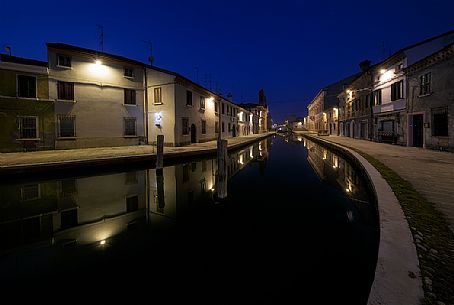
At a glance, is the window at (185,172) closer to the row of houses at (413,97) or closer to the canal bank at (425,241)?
the canal bank at (425,241)

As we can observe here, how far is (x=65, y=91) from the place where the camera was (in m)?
18.2

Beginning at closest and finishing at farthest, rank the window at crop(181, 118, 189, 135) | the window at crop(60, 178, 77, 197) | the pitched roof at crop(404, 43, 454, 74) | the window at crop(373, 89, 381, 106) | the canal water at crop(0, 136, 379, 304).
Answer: the canal water at crop(0, 136, 379, 304) → the window at crop(60, 178, 77, 197) → the pitched roof at crop(404, 43, 454, 74) → the window at crop(181, 118, 189, 135) → the window at crop(373, 89, 381, 106)

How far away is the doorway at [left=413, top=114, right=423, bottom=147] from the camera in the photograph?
57.7 feet

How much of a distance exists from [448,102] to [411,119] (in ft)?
14.1

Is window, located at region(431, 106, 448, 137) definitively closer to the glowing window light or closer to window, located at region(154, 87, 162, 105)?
window, located at region(154, 87, 162, 105)

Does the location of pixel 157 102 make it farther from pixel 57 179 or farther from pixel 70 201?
pixel 70 201

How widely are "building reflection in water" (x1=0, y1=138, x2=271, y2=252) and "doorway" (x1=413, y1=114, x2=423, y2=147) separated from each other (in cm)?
1690

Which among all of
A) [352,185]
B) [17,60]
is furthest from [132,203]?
[17,60]

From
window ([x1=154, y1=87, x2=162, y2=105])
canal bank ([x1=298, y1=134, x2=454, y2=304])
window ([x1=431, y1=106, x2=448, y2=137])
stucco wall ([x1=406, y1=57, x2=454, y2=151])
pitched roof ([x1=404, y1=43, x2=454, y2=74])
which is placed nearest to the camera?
canal bank ([x1=298, y1=134, x2=454, y2=304])

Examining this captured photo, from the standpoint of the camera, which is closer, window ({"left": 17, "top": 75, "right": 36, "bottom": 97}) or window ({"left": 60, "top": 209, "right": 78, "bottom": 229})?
window ({"left": 60, "top": 209, "right": 78, "bottom": 229})

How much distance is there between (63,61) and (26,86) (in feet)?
10.4

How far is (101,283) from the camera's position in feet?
13.4

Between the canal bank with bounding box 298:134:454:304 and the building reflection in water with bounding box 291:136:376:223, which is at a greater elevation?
the canal bank with bounding box 298:134:454:304

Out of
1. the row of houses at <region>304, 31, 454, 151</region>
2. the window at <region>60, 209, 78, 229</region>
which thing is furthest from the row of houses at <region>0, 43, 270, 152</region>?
the row of houses at <region>304, 31, 454, 151</region>
